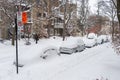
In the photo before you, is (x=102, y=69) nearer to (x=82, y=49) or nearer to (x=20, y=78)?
(x=20, y=78)

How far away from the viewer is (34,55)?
17.1 m

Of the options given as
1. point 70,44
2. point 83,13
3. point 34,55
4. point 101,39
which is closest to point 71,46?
point 70,44

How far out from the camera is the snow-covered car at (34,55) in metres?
16.6

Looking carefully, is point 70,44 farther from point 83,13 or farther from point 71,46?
point 83,13

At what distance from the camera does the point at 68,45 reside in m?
26.2

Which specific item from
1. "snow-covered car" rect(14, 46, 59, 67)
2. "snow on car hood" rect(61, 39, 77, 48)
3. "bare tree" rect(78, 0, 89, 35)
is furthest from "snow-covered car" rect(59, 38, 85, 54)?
"bare tree" rect(78, 0, 89, 35)

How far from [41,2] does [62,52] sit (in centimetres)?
2264

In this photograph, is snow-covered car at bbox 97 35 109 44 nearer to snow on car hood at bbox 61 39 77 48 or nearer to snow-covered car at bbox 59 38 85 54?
snow-covered car at bbox 59 38 85 54

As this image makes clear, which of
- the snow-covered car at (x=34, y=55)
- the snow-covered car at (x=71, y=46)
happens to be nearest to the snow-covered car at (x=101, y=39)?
the snow-covered car at (x=71, y=46)

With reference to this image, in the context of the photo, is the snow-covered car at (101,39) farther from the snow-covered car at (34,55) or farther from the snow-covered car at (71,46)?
the snow-covered car at (34,55)

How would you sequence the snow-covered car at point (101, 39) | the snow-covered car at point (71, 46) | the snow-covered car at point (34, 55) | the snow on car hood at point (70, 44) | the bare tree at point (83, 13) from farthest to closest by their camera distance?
the bare tree at point (83, 13), the snow-covered car at point (101, 39), the snow on car hood at point (70, 44), the snow-covered car at point (71, 46), the snow-covered car at point (34, 55)

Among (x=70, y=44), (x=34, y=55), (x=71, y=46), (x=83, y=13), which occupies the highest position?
(x=83, y=13)

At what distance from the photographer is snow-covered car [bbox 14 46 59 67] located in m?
16.6

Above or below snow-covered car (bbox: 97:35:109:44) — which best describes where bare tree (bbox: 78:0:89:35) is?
above
